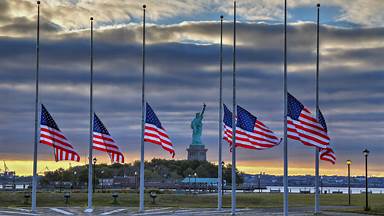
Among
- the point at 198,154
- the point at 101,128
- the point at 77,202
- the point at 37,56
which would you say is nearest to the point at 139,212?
the point at 101,128

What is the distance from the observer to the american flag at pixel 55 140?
149ft

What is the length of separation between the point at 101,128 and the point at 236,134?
921cm

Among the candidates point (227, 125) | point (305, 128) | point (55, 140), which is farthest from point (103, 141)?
point (305, 128)

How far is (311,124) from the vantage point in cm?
3984

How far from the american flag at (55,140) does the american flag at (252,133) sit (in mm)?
10440

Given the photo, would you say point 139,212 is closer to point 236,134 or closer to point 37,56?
point 236,134

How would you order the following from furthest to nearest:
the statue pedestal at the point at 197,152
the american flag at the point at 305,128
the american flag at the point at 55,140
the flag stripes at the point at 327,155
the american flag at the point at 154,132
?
the statue pedestal at the point at 197,152 < the american flag at the point at 154,132 < the american flag at the point at 55,140 < the flag stripes at the point at 327,155 < the american flag at the point at 305,128

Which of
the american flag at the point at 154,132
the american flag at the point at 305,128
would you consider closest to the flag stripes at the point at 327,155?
the american flag at the point at 305,128

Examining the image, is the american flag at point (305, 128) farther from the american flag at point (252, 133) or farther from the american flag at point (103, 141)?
the american flag at point (103, 141)

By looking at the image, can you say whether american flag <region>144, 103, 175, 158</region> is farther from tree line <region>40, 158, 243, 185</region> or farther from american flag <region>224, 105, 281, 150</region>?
tree line <region>40, 158, 243, 185</region>

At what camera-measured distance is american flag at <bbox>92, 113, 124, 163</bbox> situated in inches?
1879

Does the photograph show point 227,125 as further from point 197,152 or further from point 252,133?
point 197,152

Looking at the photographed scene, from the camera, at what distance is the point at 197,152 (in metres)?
156

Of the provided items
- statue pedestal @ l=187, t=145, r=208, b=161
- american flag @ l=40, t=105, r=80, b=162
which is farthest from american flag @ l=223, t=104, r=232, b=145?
statue pedestal @ l=187, t=145, r=208, b=161
